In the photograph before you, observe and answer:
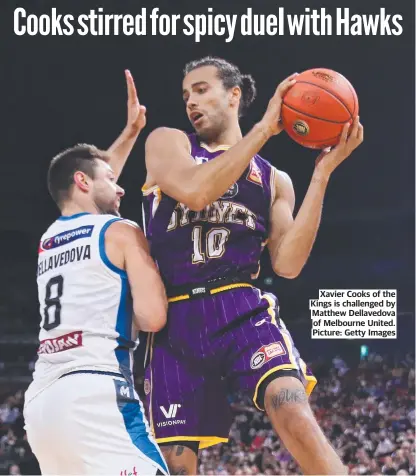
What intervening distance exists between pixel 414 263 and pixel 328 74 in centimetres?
924

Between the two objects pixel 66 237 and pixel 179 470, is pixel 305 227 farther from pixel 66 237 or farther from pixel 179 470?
pixel 179 470

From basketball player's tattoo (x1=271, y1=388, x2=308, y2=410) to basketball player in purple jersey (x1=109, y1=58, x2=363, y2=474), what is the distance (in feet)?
0.11

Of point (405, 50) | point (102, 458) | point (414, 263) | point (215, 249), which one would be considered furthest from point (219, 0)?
point (414, 263)

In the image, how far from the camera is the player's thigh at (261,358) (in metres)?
3.62

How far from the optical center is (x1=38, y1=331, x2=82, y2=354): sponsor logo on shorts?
11.0 feet

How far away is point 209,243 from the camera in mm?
3887

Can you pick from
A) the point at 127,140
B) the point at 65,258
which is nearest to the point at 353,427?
the point at 127,140

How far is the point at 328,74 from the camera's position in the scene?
3.92m

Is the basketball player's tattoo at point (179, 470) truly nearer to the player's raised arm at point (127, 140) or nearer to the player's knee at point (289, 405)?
the player's knee at point (289, 405)

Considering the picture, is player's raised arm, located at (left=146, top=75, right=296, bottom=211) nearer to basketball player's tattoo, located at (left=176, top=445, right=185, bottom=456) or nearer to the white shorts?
the white shorts

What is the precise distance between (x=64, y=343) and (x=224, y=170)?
103 cm

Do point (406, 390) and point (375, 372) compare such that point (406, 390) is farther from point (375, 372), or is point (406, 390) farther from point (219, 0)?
point (219, 0)

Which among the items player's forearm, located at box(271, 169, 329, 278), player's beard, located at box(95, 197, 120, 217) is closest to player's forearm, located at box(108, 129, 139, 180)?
player's beard, located at box(95, 197, 120, 217)

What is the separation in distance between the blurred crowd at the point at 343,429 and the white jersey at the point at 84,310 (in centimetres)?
804
